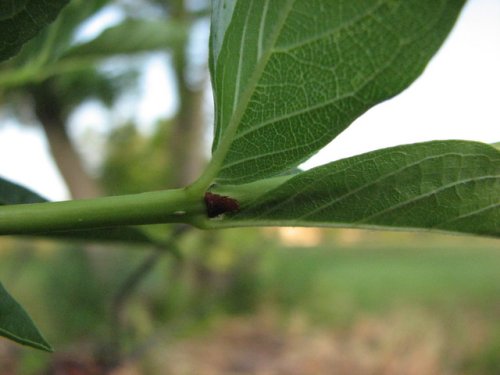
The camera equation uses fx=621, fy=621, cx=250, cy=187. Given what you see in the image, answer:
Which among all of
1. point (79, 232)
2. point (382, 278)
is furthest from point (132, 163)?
point (79, 232)

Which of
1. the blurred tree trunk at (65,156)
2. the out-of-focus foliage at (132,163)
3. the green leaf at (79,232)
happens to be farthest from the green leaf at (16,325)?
the out-of-focus foliage at (132,163)

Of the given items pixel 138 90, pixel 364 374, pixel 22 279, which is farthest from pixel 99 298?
pixel 364 374

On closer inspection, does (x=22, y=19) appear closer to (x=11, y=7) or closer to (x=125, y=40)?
(x=11, y=7)

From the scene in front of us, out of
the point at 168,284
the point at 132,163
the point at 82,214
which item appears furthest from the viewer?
the point at 132,163

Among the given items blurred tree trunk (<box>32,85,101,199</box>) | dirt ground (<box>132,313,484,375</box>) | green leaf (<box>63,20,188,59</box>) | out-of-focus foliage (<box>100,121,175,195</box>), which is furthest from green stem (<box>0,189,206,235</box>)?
out-of-focus foliage (<box>100,121,175,195</box>)

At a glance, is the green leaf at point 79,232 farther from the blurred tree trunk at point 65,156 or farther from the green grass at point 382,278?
the green grass at point 382,278

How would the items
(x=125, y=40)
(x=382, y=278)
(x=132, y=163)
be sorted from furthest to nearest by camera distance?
(x=382, y=278) → (x=132, y=163) → (x=125, y=40)

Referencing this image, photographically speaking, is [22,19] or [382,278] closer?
[22,19]
